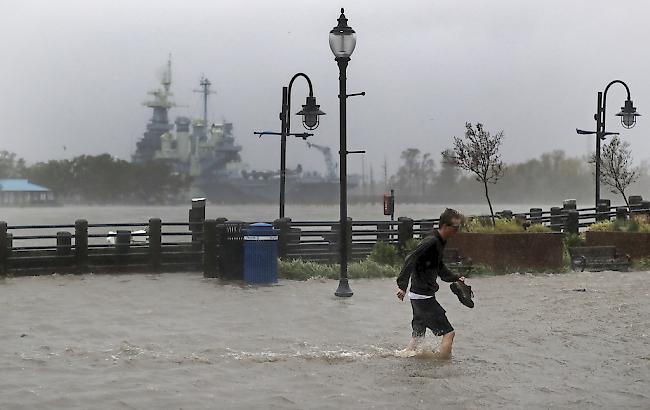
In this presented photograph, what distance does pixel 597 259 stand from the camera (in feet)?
65.7

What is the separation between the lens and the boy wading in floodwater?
360 inches

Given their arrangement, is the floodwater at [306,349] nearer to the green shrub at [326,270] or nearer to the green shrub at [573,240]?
the green shrub at [326,270]

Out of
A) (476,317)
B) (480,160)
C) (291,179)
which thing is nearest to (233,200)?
(291,179)

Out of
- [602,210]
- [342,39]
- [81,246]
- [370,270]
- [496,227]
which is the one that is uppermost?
[342,39]

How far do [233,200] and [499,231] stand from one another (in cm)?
13672

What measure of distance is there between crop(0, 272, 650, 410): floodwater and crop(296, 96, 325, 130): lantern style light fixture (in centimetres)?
816

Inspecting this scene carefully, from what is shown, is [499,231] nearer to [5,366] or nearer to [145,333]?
[145,333]

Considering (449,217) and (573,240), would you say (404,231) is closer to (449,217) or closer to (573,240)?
→ (573,240)

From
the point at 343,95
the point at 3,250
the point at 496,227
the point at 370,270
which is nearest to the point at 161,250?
the point at 3,250

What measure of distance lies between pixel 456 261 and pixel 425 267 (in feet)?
31.8

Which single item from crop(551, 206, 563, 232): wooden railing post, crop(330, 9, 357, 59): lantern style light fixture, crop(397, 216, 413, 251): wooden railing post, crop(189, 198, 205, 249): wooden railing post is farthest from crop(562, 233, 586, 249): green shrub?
crop(330, 9, 357, 59): lantern style light fixture

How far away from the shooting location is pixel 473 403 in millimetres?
7406

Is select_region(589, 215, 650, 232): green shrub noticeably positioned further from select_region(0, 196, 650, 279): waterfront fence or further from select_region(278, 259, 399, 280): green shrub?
select_region(278, 259, 399, 280): green shrub

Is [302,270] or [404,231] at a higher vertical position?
[404,231]
